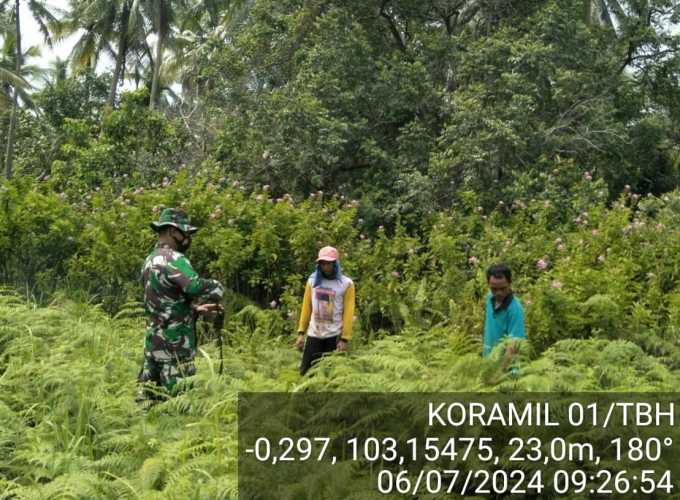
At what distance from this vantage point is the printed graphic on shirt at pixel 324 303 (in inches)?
299

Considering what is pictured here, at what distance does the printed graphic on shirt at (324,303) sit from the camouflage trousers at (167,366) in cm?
155

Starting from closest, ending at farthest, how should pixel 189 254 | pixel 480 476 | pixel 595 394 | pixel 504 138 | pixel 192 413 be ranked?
pixel 480 476, pixel 595 394, pixel 192 413, pixel 189 254, pixel 504 138

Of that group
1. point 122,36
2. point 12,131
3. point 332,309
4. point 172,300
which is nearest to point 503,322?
point 332,309

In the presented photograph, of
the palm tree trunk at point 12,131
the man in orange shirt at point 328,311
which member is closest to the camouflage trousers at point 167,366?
the man in orange shirt at point 328,311

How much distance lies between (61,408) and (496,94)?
369 inches

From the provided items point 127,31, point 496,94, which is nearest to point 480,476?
point 496,94

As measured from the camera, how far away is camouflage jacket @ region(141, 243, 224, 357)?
604 centimetres

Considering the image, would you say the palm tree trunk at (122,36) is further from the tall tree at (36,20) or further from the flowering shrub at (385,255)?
the flowering shrub at (385,255)

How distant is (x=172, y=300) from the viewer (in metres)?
6.16

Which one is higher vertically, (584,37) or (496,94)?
(584,37)

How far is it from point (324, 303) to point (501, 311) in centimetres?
176

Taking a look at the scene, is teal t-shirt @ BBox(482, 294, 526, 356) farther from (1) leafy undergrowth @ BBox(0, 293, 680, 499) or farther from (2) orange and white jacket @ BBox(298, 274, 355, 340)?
Result: (2) orange and white jacket @ BBox(298, 274, 355, 340)

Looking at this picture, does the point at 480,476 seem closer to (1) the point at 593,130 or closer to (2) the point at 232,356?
(2) the point at 232,356

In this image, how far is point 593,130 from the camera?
46.2 feet
